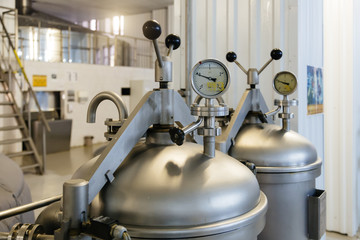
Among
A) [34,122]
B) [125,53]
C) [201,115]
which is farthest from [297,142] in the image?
[125,53]

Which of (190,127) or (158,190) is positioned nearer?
(158,190)

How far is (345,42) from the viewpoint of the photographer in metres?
3.19

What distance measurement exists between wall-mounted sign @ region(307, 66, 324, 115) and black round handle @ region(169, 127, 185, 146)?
5.75 feet

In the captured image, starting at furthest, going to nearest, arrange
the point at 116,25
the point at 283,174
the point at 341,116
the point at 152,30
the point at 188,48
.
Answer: the point at 116,25, the point at 341,116, the point at 188,48, the point at 283,174, the point at 152,30

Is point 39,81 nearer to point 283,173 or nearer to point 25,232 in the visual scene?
point 283,173

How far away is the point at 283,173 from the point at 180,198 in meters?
0.79

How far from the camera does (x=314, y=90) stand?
2.58 meters

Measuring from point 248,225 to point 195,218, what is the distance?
0.16 m

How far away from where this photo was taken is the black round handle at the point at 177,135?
930mm

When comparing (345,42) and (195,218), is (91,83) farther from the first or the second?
(195,218)

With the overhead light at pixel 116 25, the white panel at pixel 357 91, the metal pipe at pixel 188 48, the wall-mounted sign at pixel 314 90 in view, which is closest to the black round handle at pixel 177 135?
the metal pipe at pixel 188 48

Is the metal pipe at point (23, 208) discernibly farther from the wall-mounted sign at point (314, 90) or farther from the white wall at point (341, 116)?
the white wall at point (341, 116)

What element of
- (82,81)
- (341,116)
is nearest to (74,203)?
(341,116)

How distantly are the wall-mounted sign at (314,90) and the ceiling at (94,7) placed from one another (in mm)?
9196
